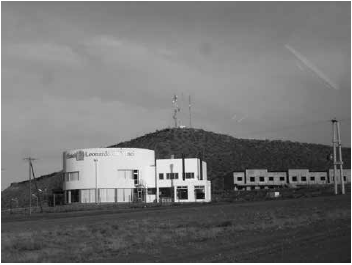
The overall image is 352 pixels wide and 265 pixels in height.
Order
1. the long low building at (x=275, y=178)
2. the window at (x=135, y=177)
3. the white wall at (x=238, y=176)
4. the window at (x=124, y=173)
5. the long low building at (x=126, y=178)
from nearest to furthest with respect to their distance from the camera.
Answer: the long low building at (x=126, y=178), the window at (x=124, y=173), the window at (x=135, y=177), the white wall at (x=238, y=176), the long low building at (x=275, y=178)

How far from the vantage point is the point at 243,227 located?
29297 millimetres

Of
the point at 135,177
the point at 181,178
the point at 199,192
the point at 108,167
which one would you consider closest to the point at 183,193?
the point at 199,192

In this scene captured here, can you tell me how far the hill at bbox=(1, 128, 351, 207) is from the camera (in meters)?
144

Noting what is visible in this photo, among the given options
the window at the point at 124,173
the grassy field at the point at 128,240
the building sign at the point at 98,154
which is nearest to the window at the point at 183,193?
the window at the point at 124,173

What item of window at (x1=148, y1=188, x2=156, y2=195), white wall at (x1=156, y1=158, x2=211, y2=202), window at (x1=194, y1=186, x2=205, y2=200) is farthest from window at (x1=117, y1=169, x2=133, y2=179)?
window at (x1=194, y1=186, x2=205, y2=200)

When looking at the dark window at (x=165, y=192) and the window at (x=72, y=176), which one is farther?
the dark window at (x=165, y=192)

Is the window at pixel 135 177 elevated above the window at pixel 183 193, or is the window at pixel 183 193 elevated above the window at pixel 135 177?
the window at pixel 135 177

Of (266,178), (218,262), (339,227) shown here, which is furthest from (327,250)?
(266,178)

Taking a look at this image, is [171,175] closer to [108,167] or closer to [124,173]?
[124,173]

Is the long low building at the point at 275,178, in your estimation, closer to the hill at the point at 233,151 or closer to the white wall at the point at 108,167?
the hill at the point at 233,151

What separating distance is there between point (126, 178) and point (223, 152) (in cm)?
6780

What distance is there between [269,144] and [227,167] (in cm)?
3281

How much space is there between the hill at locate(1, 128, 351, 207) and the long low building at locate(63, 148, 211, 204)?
3953cm

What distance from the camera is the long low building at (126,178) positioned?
89375 mm
